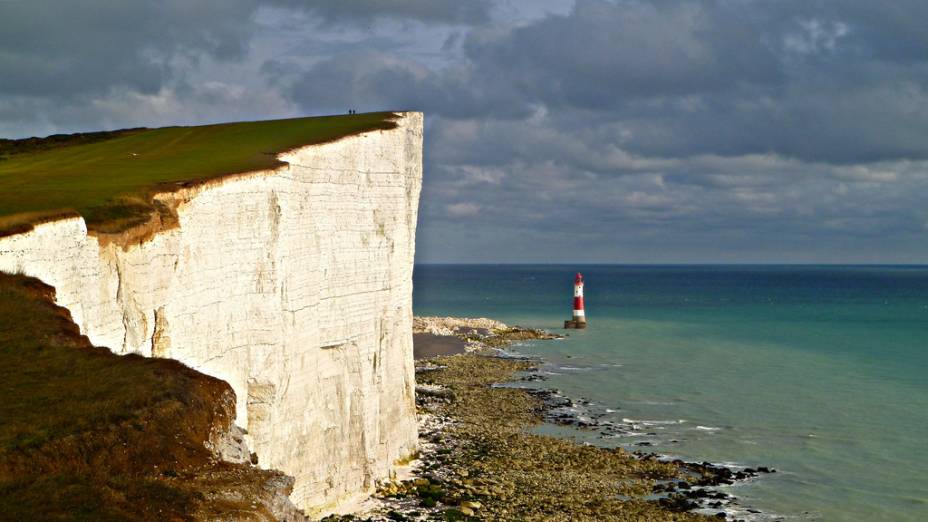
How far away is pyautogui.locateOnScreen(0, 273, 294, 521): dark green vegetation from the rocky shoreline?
10377 mm

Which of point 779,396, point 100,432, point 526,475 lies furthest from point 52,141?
point 779,396

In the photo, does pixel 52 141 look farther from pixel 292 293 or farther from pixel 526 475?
pixel 526 475

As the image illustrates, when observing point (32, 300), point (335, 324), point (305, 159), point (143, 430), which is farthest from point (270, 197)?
point (143, 430)

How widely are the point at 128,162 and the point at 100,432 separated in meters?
14.6

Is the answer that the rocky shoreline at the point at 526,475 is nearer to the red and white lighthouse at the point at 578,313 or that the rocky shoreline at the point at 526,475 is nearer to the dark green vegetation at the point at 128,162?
the dark green vegetation at the point at 128,162

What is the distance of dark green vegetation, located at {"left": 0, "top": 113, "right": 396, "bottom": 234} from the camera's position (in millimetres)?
15094

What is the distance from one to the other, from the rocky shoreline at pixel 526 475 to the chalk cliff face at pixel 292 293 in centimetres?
152

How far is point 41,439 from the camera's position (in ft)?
29.3

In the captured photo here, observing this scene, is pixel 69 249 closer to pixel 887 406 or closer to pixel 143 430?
pixel 143 430

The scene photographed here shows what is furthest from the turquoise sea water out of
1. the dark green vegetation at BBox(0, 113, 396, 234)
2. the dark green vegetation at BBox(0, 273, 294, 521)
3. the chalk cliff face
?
the dark green vegetation at BBox(0, 273, 294, 521)

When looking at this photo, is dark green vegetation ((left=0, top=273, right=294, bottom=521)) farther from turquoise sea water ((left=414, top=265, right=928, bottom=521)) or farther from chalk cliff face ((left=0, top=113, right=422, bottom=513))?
turquoise sea water ((left=414, top=265, right=928, bottom=521))

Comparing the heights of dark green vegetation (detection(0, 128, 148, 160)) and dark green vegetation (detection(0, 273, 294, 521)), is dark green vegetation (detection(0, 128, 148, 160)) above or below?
above

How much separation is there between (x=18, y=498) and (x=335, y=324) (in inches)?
541

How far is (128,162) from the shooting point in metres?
22.2
